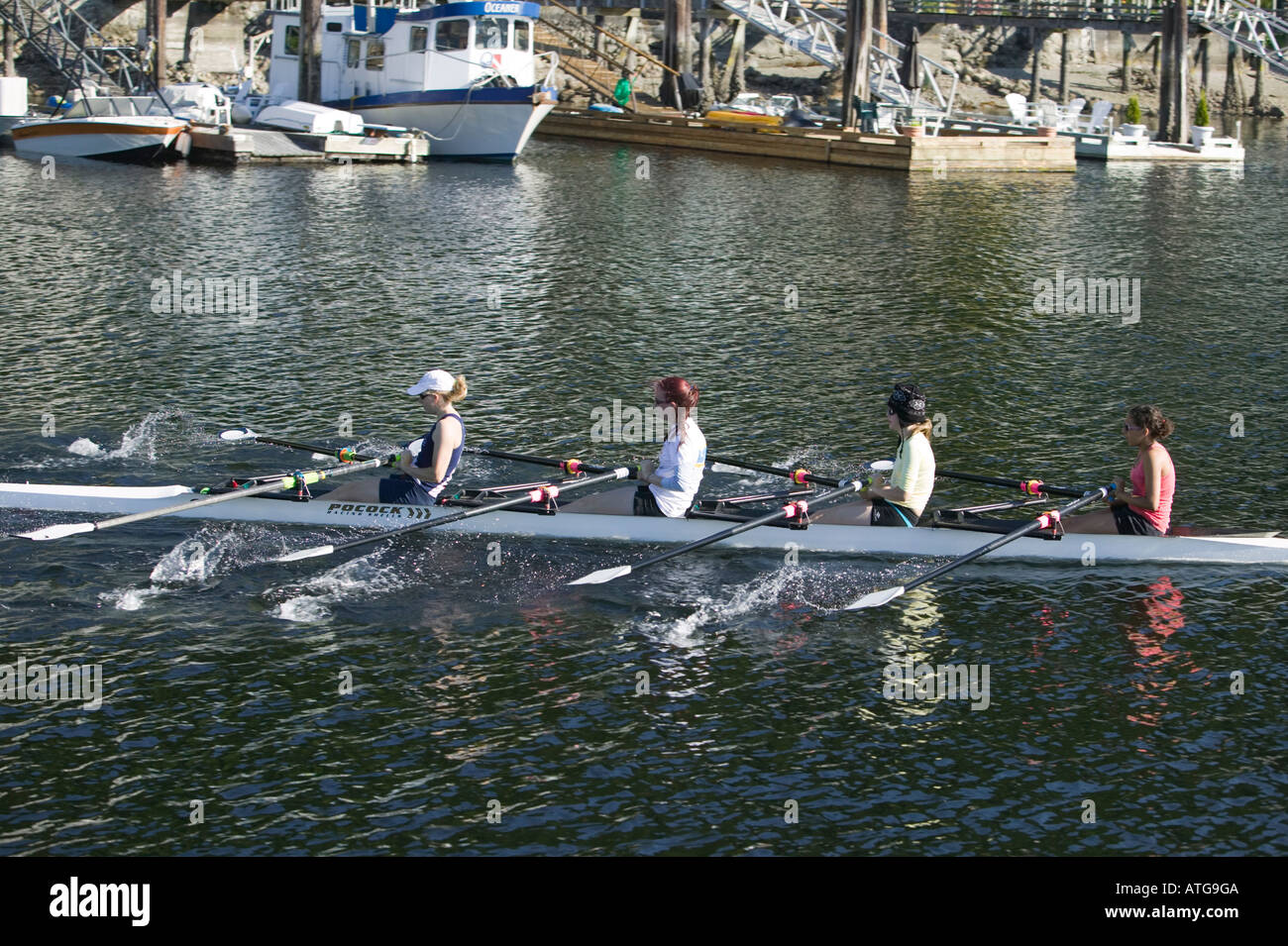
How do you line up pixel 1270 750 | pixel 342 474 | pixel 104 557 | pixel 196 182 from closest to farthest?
pixel 1270 750 → pixel 104 557 → pixel 342 474 → pixel 196 182

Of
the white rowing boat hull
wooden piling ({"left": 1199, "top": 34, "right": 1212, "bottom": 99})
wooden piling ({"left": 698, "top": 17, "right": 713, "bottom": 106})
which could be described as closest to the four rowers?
the white rowing boat hull

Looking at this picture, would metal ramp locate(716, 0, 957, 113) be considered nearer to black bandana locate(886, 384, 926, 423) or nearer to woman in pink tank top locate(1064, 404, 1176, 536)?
woman in pink tank top locate(1064, 404, 1176, 536)

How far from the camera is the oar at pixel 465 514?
1200 cm

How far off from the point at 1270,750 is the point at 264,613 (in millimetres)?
7485

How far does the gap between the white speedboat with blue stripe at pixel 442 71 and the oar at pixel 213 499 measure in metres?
26.3

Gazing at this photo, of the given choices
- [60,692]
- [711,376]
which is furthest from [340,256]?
[60,692]

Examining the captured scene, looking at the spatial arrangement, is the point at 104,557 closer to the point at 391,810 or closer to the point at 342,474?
the point at 342,474

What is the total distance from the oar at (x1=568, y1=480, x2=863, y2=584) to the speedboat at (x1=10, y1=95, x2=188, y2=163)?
2805 cm

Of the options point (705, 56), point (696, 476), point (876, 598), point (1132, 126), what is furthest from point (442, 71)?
point (876, 598)

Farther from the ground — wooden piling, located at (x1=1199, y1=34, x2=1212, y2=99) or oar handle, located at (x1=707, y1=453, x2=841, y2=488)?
wooden piling, located at (x1=1199, y1=34, x2=1212, y2=99)

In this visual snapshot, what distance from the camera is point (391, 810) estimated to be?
29.5ft

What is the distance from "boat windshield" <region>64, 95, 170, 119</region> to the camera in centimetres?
3950

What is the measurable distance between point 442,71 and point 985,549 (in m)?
32.1

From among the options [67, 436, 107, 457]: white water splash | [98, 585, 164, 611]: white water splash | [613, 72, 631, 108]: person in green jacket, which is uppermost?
[613, 72, 631, 108]: person in green jacket
